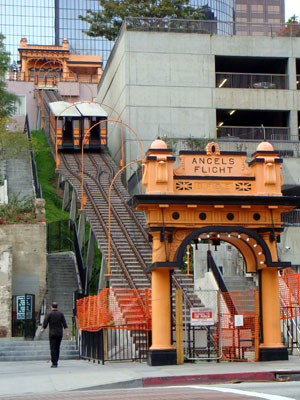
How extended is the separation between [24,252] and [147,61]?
22.0m

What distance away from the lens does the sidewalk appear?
1599 cm

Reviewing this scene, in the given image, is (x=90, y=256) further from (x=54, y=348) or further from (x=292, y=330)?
(x=54, y=348)

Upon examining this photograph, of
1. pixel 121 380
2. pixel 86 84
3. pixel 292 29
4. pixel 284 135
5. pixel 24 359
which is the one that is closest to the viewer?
pixel 121 380

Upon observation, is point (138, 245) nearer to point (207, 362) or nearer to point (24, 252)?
point (24, 252)

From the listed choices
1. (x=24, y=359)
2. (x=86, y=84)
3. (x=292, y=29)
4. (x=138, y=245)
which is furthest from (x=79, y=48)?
(x=24, y=359)

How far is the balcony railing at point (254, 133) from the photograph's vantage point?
50.6 m

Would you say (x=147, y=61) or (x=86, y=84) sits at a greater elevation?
(x=86, y=84)

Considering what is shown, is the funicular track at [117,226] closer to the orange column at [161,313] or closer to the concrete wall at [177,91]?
the concrete wall at [177,91]

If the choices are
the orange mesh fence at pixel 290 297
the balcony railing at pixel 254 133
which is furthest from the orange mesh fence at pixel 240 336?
the balcony railing at pixel 254 133

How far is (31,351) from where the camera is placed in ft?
87.7

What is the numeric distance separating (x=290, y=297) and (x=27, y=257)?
1363cm

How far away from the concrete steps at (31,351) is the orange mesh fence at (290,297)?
7.12 metres

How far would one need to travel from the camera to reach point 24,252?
34031 millimetres

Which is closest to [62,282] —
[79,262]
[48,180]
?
[79,262]
